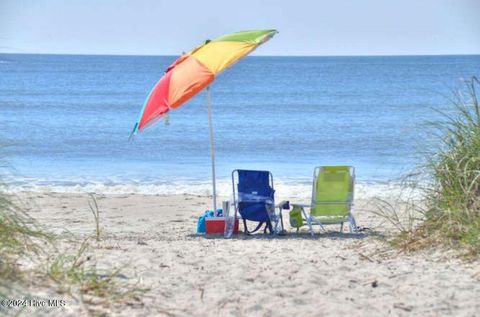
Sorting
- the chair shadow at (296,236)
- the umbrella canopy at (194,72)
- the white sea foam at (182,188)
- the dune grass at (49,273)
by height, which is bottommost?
the chair shadow at (296,236)

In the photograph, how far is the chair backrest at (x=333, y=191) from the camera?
8711 mm

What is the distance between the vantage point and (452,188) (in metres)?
6.68

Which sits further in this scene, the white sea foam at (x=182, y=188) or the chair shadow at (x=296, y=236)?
the white sea foam at (x=182, y=188)

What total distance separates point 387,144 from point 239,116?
11001 millimetres

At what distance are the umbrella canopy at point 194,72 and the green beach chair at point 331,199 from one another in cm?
152

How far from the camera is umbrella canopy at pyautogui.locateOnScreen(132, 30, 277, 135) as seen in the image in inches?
309

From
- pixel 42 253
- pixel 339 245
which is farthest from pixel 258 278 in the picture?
pixel 339 245

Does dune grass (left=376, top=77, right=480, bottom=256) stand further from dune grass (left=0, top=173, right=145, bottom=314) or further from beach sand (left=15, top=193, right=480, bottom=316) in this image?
dune grass (left=0, top=173, right=145, bottom=314)

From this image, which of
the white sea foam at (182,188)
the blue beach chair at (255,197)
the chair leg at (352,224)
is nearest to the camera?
the blue beach chair at (255,197)

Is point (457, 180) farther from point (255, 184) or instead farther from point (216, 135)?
point (216, 135)

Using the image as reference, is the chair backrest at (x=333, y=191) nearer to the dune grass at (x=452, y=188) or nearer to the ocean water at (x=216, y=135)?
the ocean water at (x=216, y=135)

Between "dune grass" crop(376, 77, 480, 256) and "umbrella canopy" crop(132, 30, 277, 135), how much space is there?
6.50ft

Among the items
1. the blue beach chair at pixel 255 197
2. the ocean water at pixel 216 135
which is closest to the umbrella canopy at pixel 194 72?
the blue beach chair at pixel 255 197

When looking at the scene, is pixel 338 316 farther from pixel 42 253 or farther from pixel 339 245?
pixel 339 245
